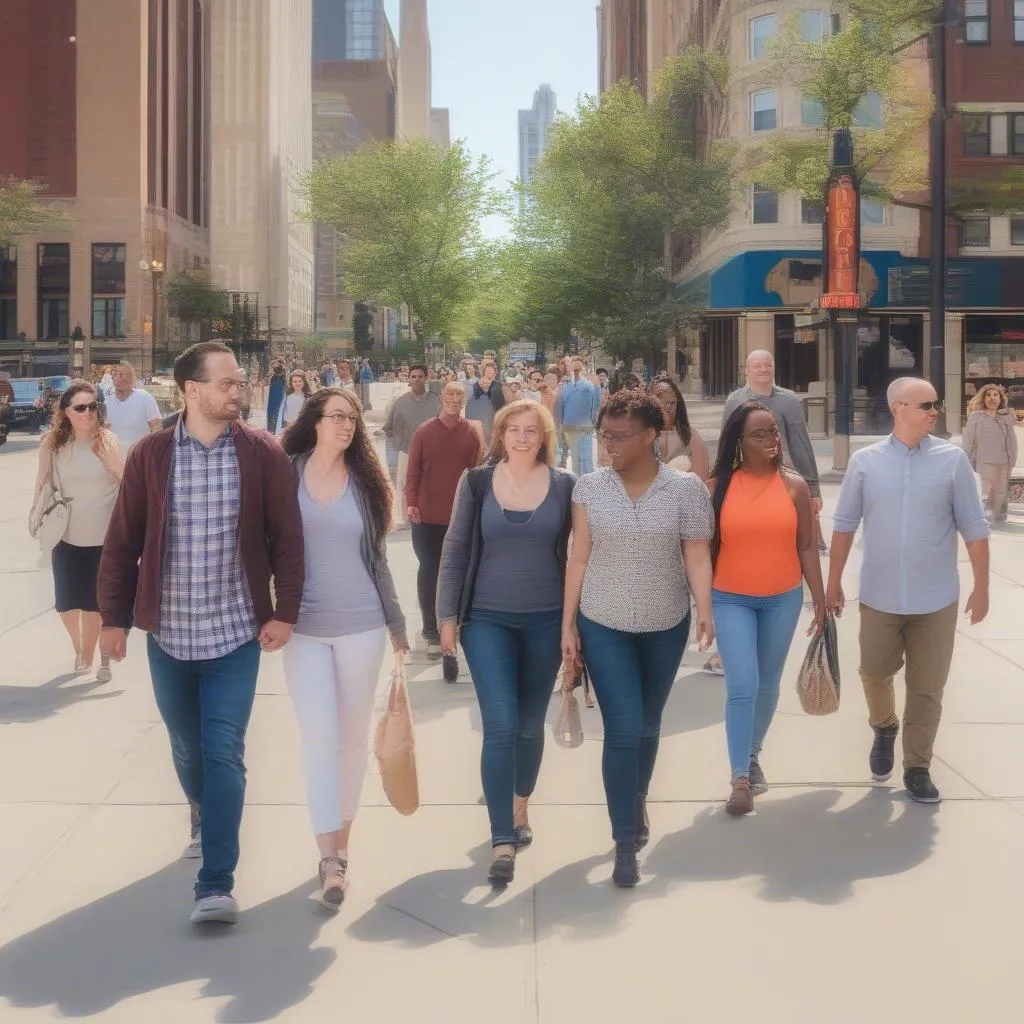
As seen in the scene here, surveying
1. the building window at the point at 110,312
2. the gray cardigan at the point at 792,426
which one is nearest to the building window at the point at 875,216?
the gray cardigan at the point at 792,426

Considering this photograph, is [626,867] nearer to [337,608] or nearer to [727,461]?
[337,608]

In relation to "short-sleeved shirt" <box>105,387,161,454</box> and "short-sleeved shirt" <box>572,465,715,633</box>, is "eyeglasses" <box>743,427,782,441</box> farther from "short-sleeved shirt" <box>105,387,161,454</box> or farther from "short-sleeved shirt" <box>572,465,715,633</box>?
"short-sleeved shirt" <box>105,387,161,454</box>

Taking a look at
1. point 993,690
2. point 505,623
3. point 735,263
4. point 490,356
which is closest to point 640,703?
point 505,623

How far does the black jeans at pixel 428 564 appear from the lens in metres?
10.4

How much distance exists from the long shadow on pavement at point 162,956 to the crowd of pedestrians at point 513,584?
0.15m

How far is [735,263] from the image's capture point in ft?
167

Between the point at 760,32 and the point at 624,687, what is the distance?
48.0m

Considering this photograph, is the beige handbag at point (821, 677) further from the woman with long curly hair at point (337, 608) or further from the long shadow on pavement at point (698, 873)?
the woman with long curly hair at point (337, 608)

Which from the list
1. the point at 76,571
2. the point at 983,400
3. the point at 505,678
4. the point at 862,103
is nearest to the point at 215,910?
the point at 505,678

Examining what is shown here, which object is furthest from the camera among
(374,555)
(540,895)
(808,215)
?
(808,215)

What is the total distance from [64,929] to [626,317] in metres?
51.3

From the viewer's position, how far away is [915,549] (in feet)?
22.3

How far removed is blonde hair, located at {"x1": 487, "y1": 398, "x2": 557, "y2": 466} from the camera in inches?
230

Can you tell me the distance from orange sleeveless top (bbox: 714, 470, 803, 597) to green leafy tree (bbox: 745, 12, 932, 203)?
31031 millimetres
